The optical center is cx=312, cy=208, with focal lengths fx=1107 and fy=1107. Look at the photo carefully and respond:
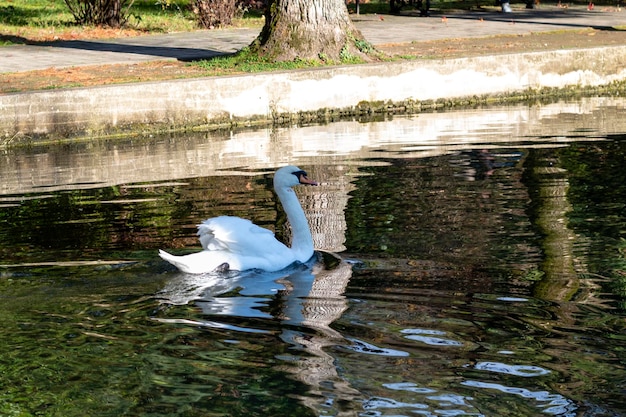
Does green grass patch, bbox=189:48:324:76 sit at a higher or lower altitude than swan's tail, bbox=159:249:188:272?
higher

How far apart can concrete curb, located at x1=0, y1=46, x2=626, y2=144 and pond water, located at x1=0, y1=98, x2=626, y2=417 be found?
6.59ft

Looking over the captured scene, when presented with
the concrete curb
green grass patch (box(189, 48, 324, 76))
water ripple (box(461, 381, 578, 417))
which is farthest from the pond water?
green grass patch (box(189, 48, 324, 76))

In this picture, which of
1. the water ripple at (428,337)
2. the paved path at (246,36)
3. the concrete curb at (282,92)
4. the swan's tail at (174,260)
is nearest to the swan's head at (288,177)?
the swan's tail at (174,260)

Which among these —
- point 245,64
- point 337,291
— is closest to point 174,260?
point 337,291

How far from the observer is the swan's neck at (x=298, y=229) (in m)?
8.03

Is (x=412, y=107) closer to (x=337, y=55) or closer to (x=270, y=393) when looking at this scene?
(x=337, y=55)

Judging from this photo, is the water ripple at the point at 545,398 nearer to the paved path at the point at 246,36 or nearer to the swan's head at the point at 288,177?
the swan's head at the point at 288,177

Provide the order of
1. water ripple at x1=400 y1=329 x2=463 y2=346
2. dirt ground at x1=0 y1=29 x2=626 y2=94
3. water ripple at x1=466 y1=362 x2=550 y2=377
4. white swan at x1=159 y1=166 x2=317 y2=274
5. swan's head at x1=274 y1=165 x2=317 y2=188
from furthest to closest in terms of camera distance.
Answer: dirt ground at x1=0 y1=29 x2=626 y2=94 < swan's head at x1=274 y1=165 x2=317 y2=188 < white swan at x1=159 y1=166 x2=317 y2=274 < water ripple at x1=400 y1=329 x2=463 y2=346 < water ripple at x1=466 y1=362 x2=550 y2=377

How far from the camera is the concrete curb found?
15.0 m

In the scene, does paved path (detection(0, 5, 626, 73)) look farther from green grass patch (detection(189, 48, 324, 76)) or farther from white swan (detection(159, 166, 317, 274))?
white swan (detection(159, 166, 317, 274))

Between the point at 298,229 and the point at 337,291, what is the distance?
3.84 ft

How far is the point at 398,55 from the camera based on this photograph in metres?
18.8

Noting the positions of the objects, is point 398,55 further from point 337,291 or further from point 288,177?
point 337,291

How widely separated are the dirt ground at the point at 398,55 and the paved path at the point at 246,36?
29.1 inches
